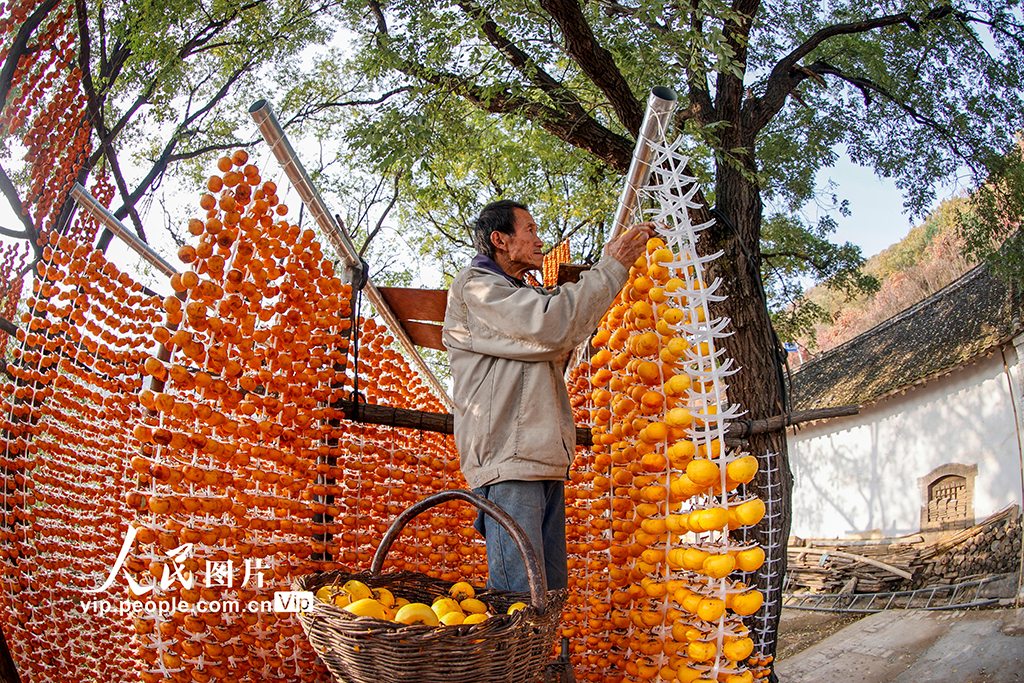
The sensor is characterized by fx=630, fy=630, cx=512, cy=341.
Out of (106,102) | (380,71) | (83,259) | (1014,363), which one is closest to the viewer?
(83,259)

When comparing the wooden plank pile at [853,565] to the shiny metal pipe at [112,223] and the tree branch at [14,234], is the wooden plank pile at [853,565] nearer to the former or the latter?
the shiny metal pipe at [112,223]

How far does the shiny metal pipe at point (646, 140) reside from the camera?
1931 mm

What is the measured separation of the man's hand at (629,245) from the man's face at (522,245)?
29 cm

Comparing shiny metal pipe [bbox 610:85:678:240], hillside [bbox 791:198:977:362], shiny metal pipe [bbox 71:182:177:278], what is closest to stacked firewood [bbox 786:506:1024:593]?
hillside [bbox 791:198:977:362]

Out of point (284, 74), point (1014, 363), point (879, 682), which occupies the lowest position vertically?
point (879, 682)

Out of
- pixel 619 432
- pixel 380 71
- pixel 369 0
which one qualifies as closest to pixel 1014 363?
pixel 619 432

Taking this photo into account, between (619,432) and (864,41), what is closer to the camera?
(619,432)

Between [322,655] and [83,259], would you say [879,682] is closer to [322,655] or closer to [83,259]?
[322,655]

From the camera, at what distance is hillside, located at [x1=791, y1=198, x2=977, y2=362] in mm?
7342

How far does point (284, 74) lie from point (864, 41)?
7987 millimetres

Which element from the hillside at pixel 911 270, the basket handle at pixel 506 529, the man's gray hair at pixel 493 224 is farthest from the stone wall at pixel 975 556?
the basket handle at pixel 506 529

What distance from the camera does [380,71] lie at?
5094 millimetres

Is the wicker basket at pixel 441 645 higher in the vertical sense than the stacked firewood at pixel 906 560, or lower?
higher

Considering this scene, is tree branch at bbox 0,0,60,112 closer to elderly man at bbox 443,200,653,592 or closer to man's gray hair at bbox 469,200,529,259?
man's gray hair at bbox 469,200,529,259
